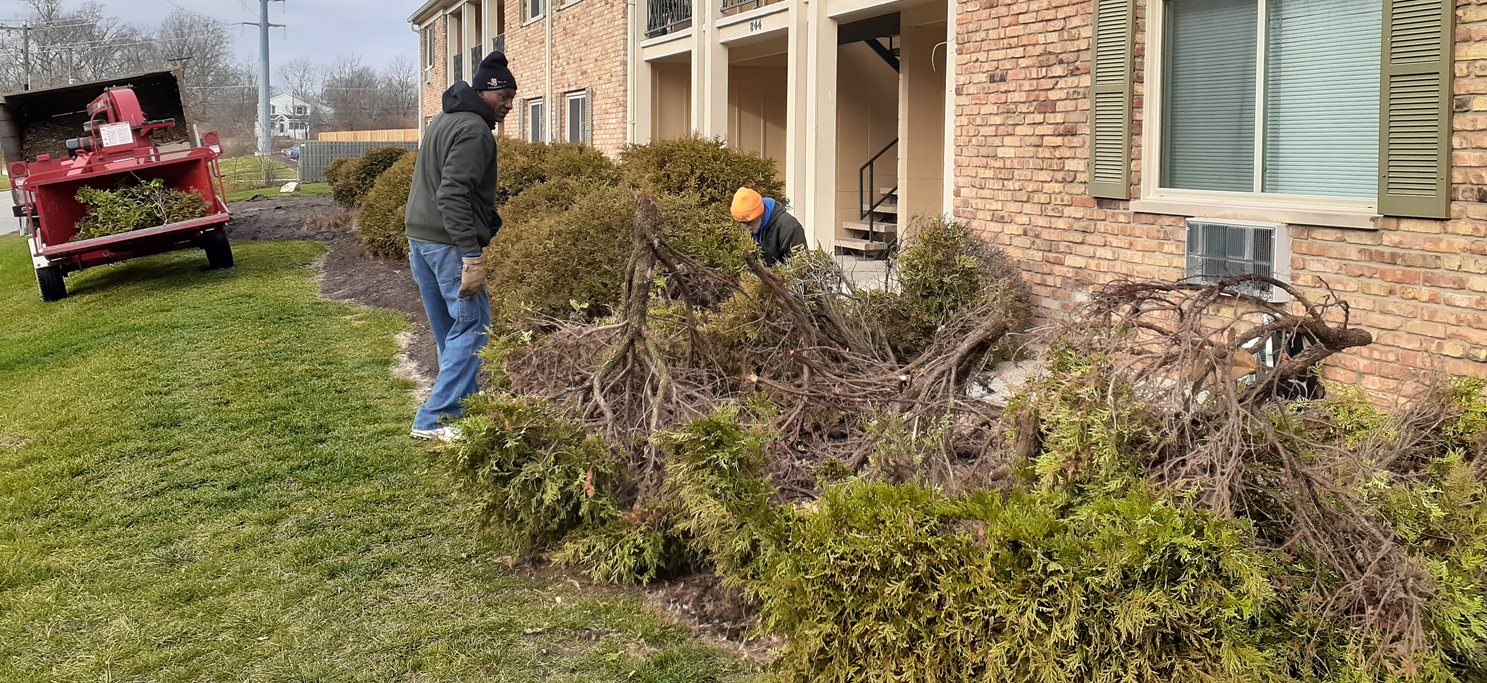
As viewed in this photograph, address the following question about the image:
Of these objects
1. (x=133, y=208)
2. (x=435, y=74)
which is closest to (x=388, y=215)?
(x=133, y=208)

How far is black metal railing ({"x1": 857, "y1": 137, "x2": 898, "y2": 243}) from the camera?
1471cm

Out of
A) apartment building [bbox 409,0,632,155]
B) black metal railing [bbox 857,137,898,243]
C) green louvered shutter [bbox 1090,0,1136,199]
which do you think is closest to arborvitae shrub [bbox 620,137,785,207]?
green louvered shutter [bbox 1090,0,1136,199]

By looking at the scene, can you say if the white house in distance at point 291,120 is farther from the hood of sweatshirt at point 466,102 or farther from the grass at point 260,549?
the hood of sweatshirt at point 466,102

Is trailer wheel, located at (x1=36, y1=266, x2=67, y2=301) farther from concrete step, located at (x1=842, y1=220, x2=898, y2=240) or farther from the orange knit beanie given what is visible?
the orange knit beanie

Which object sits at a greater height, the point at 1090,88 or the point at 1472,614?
the point at 1090,88

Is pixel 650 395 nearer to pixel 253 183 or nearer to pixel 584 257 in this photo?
pixel 584 257

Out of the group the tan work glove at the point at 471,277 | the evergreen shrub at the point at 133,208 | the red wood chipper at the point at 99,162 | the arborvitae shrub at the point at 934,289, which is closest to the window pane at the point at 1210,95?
the arborvitae shrub at the point at 934,289

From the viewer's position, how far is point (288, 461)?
6.41 meters

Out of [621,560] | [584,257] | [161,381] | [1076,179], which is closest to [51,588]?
[621,560]

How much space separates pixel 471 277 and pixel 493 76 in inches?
46.0

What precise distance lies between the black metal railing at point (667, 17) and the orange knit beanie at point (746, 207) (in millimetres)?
10188

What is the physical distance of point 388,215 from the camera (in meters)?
14.8

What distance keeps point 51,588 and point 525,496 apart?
1884 mm

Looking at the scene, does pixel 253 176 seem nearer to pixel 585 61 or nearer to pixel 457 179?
pixel 585 61
